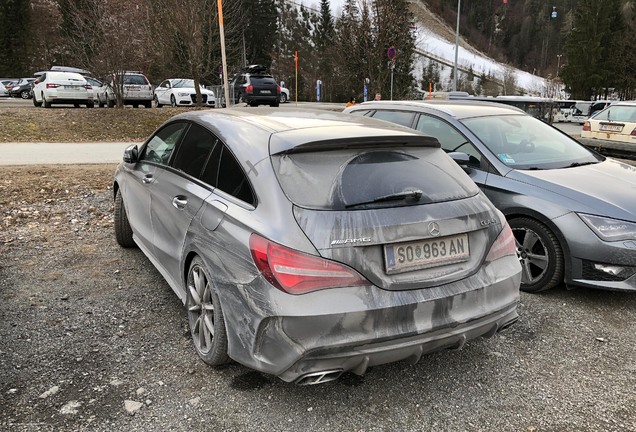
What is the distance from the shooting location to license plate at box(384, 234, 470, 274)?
2594 mm

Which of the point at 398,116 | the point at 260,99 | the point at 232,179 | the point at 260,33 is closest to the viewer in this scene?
the point at 232,179

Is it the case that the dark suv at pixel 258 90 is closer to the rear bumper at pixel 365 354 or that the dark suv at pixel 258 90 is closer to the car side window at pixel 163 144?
the car side window at pixel 163 144

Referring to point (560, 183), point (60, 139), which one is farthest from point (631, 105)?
point (60, 139)

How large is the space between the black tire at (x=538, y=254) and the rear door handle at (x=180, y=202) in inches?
111

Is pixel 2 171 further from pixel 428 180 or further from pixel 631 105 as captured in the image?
pixel 631 105

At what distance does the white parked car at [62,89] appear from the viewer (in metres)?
19.0

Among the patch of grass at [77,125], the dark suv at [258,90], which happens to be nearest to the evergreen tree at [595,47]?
the dark suv at [258,90]

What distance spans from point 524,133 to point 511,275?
2877 millimetres

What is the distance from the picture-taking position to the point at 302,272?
2455 mm

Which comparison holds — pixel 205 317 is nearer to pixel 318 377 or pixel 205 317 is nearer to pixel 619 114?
pixel 318 377

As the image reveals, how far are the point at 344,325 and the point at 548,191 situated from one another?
107 inches

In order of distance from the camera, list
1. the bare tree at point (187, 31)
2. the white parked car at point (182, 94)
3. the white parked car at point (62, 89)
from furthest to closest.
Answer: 1. the white parked car at point (182, 94)
2. the bare tree at point (187, 31)
3. the white parked car at point (62, 89)

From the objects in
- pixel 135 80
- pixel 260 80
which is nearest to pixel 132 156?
pixel 135 80

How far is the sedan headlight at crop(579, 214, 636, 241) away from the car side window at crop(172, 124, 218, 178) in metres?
2.95
